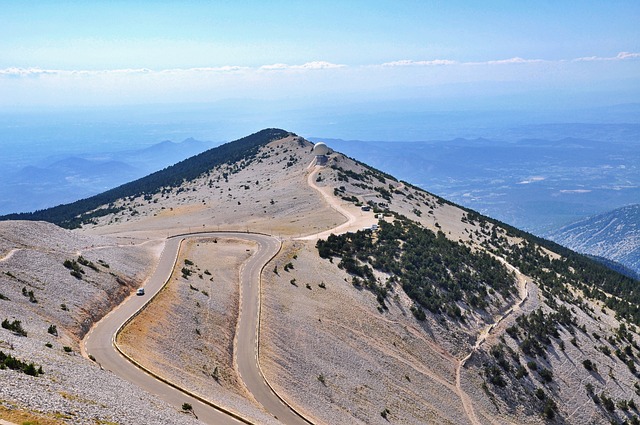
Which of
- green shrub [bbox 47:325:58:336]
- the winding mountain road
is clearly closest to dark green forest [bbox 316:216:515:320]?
the winding mountain road

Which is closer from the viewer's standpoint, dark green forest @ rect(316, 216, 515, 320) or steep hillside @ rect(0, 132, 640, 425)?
steep hillside @ rect(0, 132, 640, 425)

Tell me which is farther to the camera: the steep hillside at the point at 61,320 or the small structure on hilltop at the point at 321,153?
the small structure on hilltop at the point at 321,153

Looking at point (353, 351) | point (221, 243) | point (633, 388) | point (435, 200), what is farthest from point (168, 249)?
point (435, 200)

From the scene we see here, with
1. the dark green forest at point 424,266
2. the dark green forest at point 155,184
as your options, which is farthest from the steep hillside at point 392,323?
the dark green forest at point 155,184

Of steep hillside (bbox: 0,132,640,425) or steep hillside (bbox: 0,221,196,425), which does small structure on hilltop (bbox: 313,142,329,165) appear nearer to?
steep hillside (bbox: 0,132,640,425)

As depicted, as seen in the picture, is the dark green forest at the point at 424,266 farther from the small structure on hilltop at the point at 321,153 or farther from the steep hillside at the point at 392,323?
the small structure on hilltop at the point at 321,153

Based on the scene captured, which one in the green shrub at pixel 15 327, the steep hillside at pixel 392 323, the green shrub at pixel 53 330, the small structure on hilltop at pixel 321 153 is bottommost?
the steep hillside at pixel 392 323
